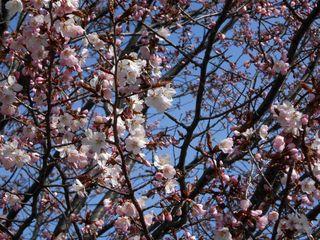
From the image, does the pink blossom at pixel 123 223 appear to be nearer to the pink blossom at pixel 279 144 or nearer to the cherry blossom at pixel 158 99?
the cherry blossom at pixel 158 99

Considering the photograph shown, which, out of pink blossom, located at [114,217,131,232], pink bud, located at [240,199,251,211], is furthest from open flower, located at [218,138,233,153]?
pink blossom, located at [114,217,131,232]

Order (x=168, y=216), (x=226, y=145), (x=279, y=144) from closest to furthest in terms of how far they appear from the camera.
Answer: (x=279, y=144) → (x=168, y=216) → (x=226, y=145)

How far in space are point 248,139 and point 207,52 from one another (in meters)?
0.66

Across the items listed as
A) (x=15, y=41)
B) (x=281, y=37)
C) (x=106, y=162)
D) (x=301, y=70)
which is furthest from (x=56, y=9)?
(x=301, y=70)

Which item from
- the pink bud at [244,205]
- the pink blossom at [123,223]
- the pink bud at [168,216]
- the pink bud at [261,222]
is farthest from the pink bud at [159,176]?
the pink bud at [261,222]

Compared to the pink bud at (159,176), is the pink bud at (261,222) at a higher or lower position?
lower

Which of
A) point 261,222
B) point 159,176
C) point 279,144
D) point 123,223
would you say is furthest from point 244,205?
point 123,223

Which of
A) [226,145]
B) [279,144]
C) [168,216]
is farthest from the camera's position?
[226,145]

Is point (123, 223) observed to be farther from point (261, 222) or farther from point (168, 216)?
point (261, 222)

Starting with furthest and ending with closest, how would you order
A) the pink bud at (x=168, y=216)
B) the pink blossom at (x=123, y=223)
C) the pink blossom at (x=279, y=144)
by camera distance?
the pink blossom at (x=123, y=223) → the pink bud at (x=168, y=216) → the pink blossom at (x=279, y=144)

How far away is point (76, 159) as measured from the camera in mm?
3627

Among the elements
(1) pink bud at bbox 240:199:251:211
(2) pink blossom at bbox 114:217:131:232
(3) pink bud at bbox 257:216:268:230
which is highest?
(2) pink blossom at bbox 114:217:131:232

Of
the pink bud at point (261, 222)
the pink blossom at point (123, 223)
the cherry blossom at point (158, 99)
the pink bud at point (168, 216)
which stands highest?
the cherry blossom at point (158, 99)

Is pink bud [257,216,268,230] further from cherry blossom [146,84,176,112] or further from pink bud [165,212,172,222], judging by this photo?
cherry blossom [146,84,176,112]
